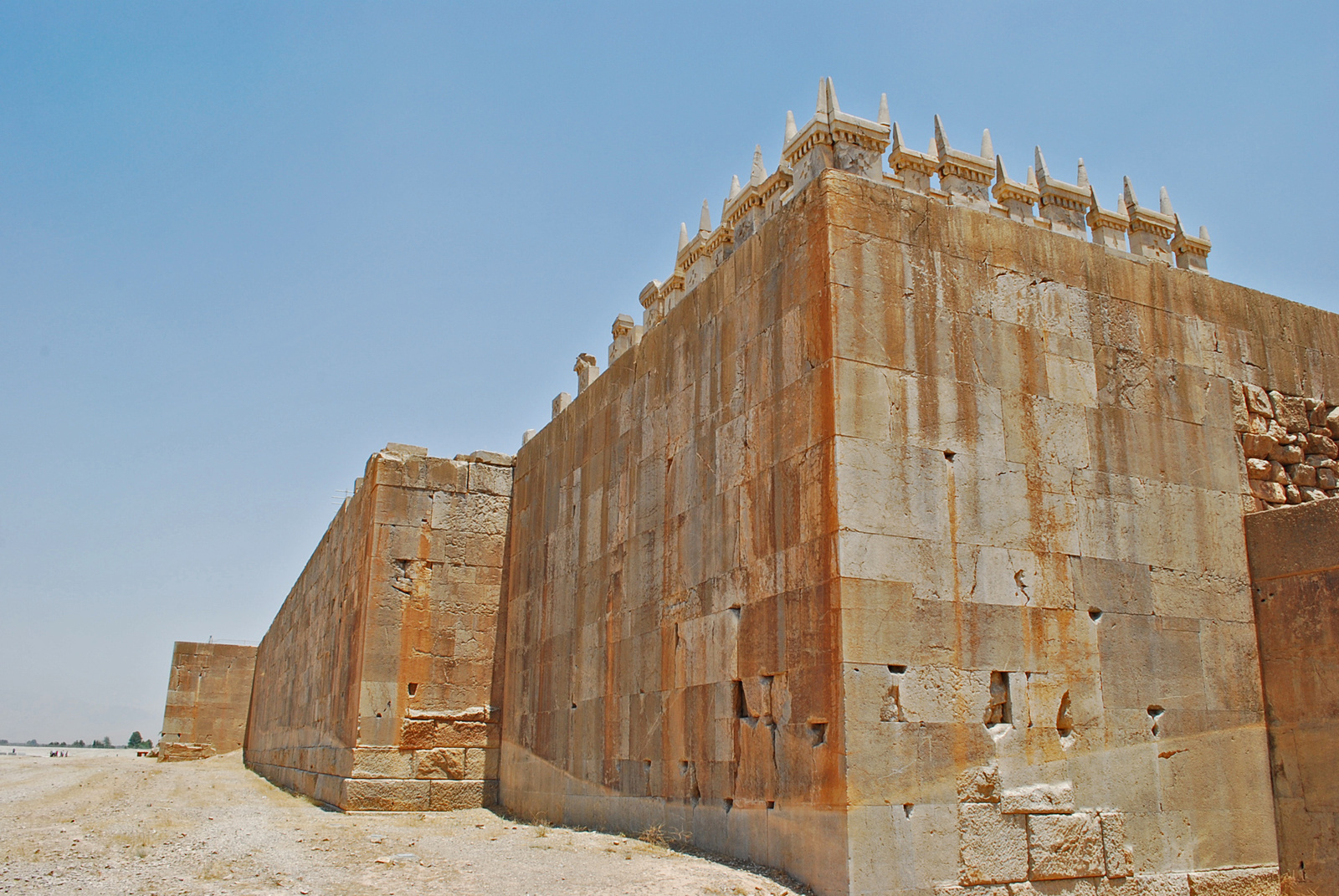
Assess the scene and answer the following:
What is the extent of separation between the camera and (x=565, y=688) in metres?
11.8

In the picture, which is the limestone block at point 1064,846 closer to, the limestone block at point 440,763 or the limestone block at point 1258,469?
the limestone block at point 1258,469

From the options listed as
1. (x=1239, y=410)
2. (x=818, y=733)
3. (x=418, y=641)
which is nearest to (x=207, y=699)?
(x=418, y=641)

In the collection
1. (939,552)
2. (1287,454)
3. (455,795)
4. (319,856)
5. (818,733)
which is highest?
(1287,454)

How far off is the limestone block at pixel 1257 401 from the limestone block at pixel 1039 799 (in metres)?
4.13

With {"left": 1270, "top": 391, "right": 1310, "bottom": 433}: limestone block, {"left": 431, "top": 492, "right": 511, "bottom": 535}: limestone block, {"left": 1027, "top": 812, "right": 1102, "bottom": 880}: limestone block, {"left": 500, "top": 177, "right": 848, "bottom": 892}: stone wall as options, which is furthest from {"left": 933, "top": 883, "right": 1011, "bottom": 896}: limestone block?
{"left": 431, "top": 492, "right": 511, "bottom": 535}: limestone block

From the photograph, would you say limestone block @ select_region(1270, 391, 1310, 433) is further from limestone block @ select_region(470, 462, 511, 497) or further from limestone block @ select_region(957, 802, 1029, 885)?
limestone block @ select_region(470, 462, 511, 497)

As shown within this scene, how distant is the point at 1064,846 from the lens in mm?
7254

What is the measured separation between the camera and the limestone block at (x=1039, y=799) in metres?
7.20

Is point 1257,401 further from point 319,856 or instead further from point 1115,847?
point 319,856

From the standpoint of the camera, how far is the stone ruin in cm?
719

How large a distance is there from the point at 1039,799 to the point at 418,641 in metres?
8.69

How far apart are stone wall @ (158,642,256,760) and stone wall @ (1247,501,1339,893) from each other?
3304 cm

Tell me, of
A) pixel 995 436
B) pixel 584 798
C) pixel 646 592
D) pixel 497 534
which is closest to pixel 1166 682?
pixel 995 436

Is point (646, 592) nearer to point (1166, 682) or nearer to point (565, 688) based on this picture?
point (565, 688)
